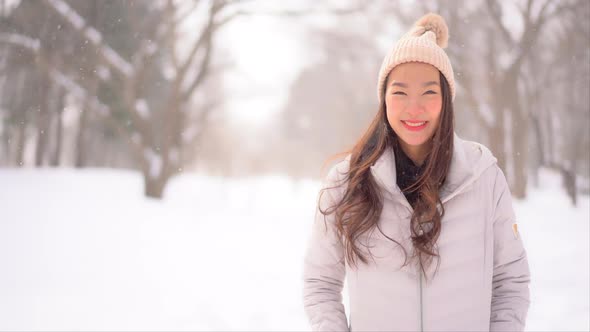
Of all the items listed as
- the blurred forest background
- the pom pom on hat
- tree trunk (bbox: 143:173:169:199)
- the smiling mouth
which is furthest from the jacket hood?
tree trunk (bbox: 143:173:169:199)

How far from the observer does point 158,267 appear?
9.79ft

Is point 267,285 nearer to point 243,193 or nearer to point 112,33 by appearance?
point 112,33

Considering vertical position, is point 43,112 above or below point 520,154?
above

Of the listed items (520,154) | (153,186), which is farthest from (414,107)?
(153,186)

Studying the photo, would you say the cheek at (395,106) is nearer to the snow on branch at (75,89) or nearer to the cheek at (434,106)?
the cheek at (434,106)

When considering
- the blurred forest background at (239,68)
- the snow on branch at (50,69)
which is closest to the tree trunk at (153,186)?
the blurred forest background at (239,68)

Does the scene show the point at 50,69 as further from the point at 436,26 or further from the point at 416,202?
the point at 416,202

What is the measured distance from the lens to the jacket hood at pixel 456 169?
1196 mm

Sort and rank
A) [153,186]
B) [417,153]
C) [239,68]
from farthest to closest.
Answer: [239,68]
[153,186]
[417,153]

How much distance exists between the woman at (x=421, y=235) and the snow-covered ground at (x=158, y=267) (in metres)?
1.30

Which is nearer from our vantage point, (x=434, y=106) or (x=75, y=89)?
(x=434, y=106)

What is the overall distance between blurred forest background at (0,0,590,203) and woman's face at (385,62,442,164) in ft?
4.16

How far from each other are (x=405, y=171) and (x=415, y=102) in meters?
0.25

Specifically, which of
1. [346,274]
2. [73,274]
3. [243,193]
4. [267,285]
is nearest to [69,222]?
[73,274]
